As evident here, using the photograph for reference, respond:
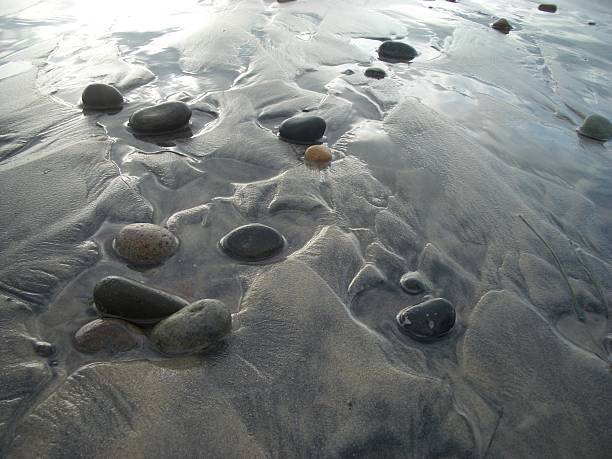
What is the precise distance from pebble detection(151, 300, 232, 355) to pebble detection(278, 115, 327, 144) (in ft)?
6.12

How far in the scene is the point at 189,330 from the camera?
1.79m

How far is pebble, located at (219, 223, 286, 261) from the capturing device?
2316 mm

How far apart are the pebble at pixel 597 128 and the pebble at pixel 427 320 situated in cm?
305

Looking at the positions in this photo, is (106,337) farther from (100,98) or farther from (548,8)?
(548,8)

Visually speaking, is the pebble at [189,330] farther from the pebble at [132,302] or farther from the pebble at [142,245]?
the pebble at [142,245]

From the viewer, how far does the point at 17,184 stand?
108 inches

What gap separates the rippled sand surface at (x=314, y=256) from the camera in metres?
1.62

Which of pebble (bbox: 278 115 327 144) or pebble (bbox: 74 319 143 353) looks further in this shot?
pebble (bbox: 278 115 327 144)

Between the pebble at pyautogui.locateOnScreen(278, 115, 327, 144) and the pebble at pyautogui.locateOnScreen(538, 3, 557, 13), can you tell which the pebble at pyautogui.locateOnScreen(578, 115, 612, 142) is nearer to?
the pebble at pyautogui.locateOnScreen(278, 115, 327, 144)

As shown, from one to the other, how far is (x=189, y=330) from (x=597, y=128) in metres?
4.03

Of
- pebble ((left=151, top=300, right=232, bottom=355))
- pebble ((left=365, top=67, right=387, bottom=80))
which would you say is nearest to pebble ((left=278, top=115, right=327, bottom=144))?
pebble ((left=365, top=67, right=387, bottom=80))

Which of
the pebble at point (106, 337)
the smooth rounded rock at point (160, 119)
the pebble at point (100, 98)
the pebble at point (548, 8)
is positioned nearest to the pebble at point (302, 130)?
the smooth rounded rock at point (160, 119)

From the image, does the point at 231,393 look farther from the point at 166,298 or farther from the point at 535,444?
the point at 535,444

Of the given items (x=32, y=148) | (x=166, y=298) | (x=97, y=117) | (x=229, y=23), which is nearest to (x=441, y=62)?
(x=229, y=23)
